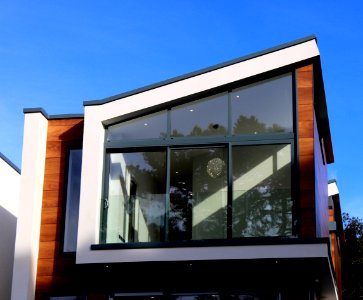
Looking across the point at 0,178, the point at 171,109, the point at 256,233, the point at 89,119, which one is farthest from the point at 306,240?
the point at 0,178

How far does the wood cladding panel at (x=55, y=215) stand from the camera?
14.1 metres

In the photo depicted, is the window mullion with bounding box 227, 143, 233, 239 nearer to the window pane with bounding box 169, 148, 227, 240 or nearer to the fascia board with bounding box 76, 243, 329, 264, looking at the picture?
the window pane with bounding box 169, 148, 227, 240

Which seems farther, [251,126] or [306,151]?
[251,126]

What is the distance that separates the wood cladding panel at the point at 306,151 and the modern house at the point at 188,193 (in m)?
0.02

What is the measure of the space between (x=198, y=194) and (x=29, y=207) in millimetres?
3491

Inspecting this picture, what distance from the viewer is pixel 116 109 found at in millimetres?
14109

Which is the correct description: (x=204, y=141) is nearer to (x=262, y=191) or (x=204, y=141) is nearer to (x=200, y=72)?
(x=200, y=72)

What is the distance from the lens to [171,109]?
1416cm

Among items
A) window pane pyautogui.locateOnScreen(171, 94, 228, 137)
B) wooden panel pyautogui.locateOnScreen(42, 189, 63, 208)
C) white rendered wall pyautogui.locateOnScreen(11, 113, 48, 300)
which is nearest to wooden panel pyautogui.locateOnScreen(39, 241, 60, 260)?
white rendered wall pyautogui.locateOnScreen(11, 113, 48, 300)

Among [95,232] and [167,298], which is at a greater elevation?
[95,232]

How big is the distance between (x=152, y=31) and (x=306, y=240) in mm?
6263

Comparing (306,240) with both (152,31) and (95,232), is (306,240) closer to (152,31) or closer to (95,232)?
(95,232)

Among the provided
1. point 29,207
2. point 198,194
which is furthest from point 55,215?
point 198,194

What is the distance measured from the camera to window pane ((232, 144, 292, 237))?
12.9 metres
